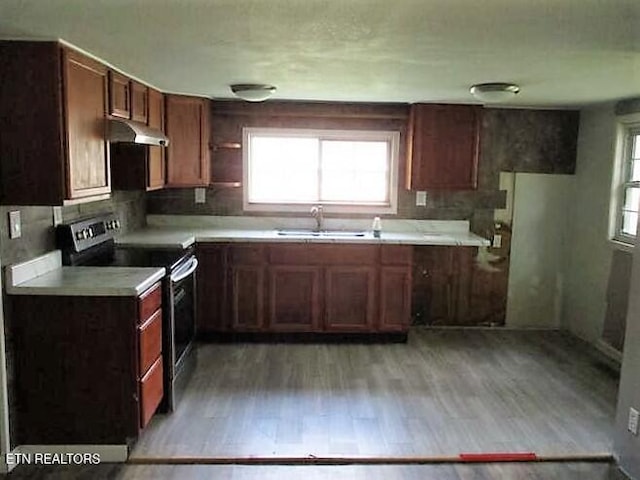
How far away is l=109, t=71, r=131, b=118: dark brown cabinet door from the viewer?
3146 mm

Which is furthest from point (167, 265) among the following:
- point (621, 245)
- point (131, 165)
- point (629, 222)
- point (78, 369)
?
point (629, 222)

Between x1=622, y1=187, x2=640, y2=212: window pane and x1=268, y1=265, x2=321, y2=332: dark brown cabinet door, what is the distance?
2.57 m

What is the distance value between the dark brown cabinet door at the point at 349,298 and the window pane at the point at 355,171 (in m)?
0.85

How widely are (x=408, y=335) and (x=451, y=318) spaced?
1.79 feet

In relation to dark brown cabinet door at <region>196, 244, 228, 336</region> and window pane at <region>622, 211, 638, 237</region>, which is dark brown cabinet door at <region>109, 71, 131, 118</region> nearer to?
dark brown cabinet door at <region>196, 244, 228, 336</region>

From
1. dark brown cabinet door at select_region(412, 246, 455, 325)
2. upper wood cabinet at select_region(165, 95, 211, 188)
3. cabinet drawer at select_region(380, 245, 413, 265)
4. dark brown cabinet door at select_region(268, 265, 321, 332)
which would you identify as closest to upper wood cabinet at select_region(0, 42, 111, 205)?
upper wood cabinet at select_region(165, 95, 211, 188)

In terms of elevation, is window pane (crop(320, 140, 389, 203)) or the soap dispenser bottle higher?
window pane (crop(320, 140, 389, 203))

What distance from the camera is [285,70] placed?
10.3 feet

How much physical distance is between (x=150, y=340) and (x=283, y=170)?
2.52 m

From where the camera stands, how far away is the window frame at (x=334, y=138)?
16.3 feet

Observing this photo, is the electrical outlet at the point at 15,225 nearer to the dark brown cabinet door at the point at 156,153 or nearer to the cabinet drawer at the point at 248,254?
the dark brown cabinet door at the point at 156,153

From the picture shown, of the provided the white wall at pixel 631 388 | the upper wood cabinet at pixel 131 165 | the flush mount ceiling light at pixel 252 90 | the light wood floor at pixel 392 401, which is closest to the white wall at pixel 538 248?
the light wood floor at pixel 392 401

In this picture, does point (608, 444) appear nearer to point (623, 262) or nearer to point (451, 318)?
point (623, 262)

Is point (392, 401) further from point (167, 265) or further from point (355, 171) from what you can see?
point (355, 171)
